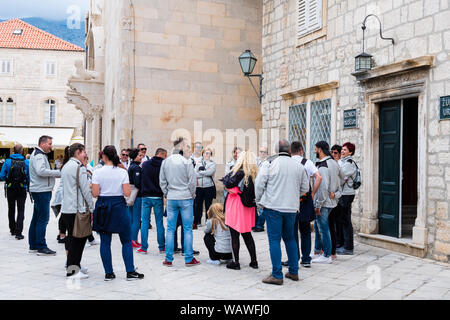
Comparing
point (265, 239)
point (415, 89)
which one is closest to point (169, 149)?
point (265, 239)

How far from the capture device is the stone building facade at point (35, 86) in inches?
1405

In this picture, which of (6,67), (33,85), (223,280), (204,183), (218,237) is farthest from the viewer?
(33,85)

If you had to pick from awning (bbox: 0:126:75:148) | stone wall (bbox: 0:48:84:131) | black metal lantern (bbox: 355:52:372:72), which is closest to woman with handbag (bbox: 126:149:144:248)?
black metal lantern (bbox: 355:52:372:72)

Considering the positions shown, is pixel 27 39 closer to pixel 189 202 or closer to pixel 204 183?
pixel 204 183

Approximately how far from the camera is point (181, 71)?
1384 cm

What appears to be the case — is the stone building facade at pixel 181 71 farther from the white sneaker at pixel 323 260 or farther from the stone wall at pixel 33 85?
the stone wall at pixel 33 85

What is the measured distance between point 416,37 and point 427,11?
1.30 feet

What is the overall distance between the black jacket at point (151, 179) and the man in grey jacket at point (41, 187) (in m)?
1.29

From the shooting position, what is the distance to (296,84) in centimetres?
1069

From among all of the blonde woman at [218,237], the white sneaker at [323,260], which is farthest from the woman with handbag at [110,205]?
the white sneaker at [323,260]

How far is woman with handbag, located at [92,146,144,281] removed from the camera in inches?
223

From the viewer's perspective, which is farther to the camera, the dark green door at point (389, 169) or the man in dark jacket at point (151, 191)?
the dark green door at point (389, 169)

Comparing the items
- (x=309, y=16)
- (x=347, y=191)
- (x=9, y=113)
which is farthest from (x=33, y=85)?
(x=347, y=191)

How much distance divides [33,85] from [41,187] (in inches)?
1243
